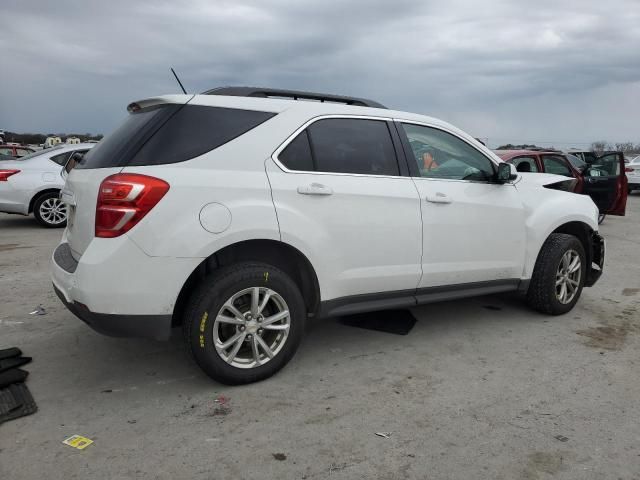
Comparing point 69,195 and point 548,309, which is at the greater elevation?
point 69,195

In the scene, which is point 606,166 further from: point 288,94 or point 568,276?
point 288,94

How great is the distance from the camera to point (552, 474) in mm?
2457

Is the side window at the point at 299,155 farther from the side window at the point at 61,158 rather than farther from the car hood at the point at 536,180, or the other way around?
the side window at the point at 61,158

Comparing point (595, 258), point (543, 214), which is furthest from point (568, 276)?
point (543, 214)

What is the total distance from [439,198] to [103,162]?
230 cm

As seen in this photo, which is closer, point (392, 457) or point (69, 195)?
point (392, 457)

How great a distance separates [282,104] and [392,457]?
2232 mm

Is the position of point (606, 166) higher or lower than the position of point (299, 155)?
lower

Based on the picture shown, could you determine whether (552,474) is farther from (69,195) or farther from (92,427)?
(69,195)

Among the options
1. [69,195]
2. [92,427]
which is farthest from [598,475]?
[69,195]

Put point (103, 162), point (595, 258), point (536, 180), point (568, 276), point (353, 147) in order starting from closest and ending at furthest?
1. point (103, 162)
2. point (353, 147)
3. point (536, 180)
4. point (568, 276)
5. point (595, 258)

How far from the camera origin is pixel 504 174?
423cm

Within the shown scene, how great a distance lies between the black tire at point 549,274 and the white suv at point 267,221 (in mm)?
502

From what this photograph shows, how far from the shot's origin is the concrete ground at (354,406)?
252 cm
